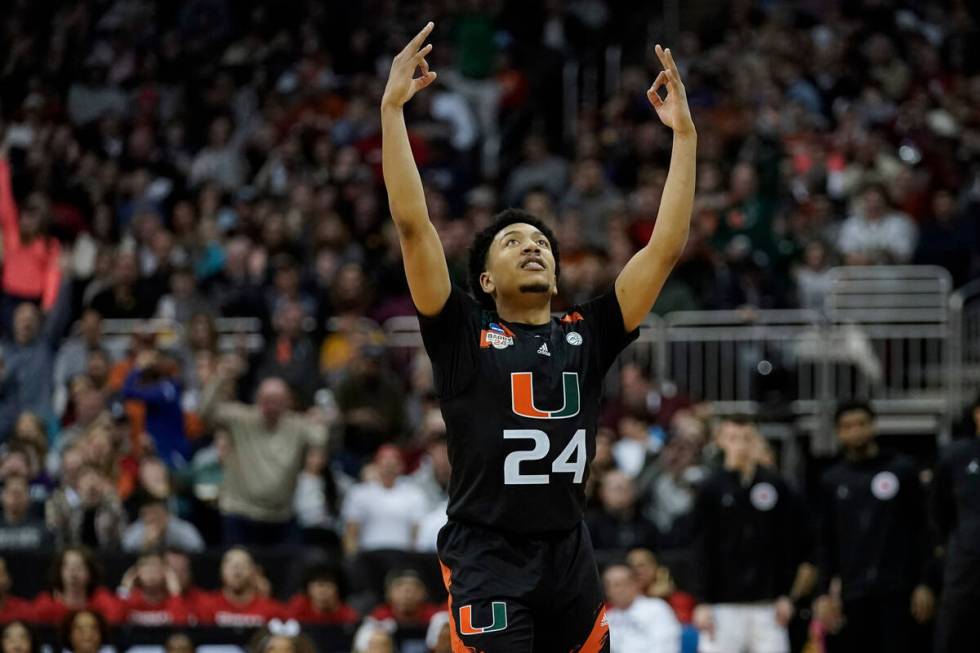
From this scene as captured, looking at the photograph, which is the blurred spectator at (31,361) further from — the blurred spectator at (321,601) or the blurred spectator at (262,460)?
the blurred spectator at (321,601)

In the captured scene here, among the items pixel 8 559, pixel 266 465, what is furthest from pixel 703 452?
pixel 8 559

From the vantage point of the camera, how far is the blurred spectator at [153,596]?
491 inches

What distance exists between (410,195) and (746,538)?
22.3 feet

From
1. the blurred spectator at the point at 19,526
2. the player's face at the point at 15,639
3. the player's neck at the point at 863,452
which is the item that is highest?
the player's neck at the point at 863,452

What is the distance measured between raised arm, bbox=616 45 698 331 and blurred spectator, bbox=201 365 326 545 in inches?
308

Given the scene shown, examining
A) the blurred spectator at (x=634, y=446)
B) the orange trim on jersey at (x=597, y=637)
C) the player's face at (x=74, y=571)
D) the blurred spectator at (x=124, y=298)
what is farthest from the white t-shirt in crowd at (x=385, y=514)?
the orange trim on jersey at (x=597, y=637)

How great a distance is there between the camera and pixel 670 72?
6414mm

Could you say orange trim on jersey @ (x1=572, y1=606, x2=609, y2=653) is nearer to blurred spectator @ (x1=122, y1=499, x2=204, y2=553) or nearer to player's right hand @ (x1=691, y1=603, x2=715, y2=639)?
player's right hand @ (x1=691, y1=603, x2=715, y2=639)

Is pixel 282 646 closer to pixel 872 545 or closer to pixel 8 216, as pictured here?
pixel 872 545

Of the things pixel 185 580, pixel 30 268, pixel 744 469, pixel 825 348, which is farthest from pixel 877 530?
pixel 30 268

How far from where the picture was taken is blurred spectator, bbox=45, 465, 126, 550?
531 inches

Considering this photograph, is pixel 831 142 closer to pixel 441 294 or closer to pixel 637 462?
pixel 637 462

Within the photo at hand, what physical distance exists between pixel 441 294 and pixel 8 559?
7.65 metres

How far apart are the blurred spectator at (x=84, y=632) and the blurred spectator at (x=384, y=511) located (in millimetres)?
2460
